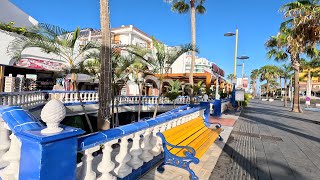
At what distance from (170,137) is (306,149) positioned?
5199mm

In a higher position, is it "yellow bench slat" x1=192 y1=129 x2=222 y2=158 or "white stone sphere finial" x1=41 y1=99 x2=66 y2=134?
"white stone sphere finial" x1=41 y1=99 x2=66 y2=134

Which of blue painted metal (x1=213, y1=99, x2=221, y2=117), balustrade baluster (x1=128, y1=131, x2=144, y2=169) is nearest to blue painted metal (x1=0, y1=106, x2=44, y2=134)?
balustrade baluster (x1=128, y1=131, x2=144, y2=169)

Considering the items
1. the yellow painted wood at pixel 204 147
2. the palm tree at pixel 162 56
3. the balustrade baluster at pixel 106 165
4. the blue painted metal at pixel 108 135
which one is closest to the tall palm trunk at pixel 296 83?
the palm tree at pixel 162 56

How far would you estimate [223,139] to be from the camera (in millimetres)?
7074

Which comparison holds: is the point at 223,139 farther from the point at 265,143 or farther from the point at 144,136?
the point at 144,136

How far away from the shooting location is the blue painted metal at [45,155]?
1.75 meters

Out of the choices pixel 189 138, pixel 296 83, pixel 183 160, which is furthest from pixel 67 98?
pixel 296 83

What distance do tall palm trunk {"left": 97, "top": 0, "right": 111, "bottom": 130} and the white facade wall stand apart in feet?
55.0

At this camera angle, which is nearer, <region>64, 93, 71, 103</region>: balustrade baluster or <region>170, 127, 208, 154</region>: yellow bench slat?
<region>170, 127, 208, 154</region>: yellow bench slat

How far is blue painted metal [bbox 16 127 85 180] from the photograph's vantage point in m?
1.75

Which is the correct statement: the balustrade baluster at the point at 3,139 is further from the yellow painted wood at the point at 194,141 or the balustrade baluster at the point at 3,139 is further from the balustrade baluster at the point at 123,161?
the yellow painted wood at the point at 194,141

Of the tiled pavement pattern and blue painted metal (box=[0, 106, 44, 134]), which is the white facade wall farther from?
the tiled pavement pattern

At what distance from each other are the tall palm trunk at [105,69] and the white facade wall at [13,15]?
55.0ft

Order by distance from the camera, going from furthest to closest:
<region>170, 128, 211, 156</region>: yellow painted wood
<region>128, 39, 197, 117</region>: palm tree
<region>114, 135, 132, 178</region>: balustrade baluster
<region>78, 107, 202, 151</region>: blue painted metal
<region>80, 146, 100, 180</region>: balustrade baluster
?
<region>128, 39, 197, 117</region>: palm tree, <region>170, 128, 211, 156</region>: yellow painted wood, <region>114, 135, 132, 178</region>: balustrade baluster, <region>80, 146, 100, 180</region>: balustrade baluster, <region>78, 107, 202, 151</region>: blue painted metal
